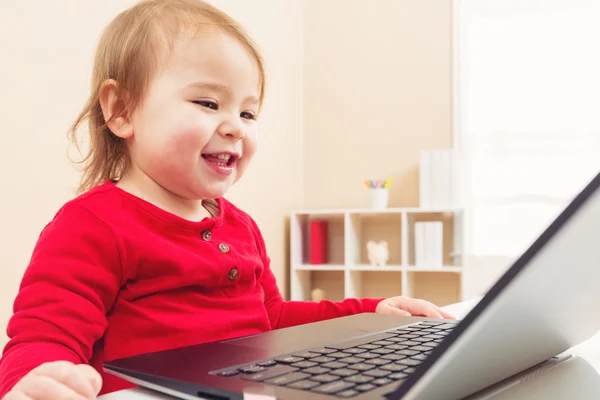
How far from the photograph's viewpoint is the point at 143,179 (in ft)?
2.86

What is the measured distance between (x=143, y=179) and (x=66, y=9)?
147 centimetres

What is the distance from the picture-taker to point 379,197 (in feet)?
11.5

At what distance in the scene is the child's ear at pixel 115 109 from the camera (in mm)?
880

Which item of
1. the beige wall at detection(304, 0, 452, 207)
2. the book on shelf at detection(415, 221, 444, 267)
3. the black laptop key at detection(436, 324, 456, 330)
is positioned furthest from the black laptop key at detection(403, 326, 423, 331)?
the beige wall at detection(304, 0, 452, 207)

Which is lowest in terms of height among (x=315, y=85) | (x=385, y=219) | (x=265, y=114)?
(x=385, y=219)

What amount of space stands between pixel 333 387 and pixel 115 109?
617mm

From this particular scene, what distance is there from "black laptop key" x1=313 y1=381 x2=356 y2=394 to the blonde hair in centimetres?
57

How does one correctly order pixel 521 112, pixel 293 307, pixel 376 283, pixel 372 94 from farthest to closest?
pixel 372 94, pixel 376 283, pixel 521 112, pixel 293 307

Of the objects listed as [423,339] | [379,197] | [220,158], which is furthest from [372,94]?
[423,339]

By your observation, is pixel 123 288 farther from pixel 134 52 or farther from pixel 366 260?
pixel 366 260

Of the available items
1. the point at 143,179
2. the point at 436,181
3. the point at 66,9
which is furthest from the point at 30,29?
the point at 436,181

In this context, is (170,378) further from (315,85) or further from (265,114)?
(315,85)

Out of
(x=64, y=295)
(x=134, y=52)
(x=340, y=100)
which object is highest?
(x=340, y=100)

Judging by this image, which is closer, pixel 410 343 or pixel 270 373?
pixel 270 373
